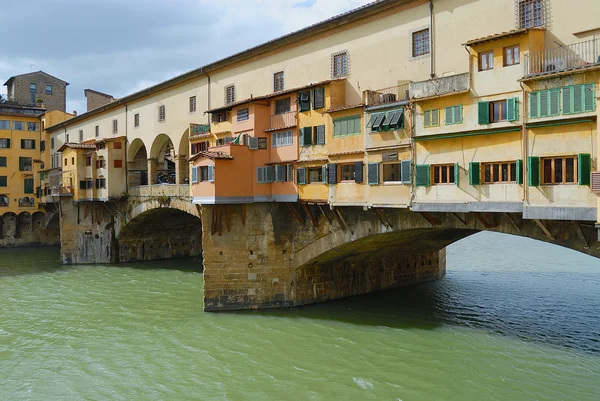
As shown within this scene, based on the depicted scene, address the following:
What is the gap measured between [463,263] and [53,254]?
38227 mm

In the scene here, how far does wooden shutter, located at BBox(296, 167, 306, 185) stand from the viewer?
24031mm

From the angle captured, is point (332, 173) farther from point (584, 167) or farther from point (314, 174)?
point (584, 167)

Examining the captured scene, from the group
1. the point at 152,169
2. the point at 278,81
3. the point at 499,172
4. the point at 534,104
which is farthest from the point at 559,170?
the point at 152,169

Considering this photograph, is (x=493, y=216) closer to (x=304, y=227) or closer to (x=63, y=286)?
(x=304, y=227)

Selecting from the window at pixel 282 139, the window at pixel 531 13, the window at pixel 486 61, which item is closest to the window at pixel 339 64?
the window at pixel 282 139

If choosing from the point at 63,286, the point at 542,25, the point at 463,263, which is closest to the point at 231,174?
the point at 542,25

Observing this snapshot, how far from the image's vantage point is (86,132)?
162 feet

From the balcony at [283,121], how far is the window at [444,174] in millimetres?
7919

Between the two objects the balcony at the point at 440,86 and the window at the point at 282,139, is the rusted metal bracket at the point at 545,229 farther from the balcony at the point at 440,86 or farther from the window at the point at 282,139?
the window at the point at 282,139

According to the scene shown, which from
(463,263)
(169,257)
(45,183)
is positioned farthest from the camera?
(45,183)

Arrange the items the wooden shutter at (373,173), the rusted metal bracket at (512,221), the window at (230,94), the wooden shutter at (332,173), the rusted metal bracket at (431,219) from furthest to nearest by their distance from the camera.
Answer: the window at (230,94) < the wooden shutter at (332,173) < the wooden shutter at (373,173) < the rusted metal bracket at (431,219) < the rusted metal bracket at (512,221)

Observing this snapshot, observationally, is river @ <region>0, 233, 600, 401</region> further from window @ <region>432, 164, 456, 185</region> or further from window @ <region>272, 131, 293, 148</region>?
window @ <region>272, 131, 293, 148</region>

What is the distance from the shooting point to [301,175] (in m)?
24.2

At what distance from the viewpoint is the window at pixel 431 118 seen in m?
18.5
